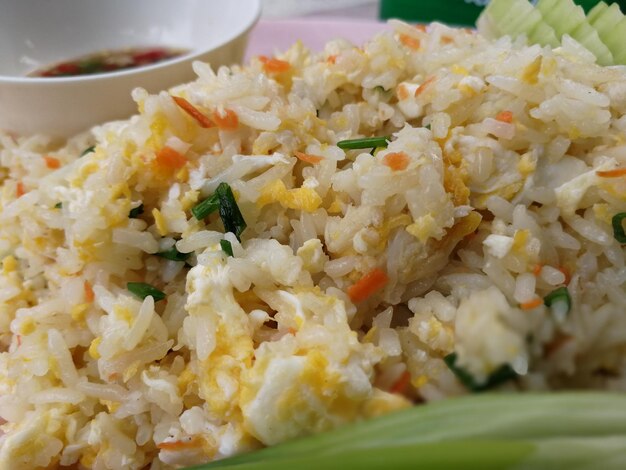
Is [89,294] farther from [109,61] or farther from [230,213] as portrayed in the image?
[109,61]

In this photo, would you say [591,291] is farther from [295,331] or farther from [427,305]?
[295,331]

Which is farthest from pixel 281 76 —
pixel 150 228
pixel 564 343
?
pixel 564 343

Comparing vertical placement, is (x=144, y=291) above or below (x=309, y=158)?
below

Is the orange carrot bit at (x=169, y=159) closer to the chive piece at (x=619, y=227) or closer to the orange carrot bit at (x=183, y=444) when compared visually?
the orange carrot bit at (x=183, y=444)

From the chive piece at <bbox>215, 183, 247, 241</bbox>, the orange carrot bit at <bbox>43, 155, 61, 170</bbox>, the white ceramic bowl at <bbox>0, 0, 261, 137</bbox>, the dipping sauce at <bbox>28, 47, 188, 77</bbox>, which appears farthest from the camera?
the dipping sauce at <bbox>28, 47, 188, 77</bbox>

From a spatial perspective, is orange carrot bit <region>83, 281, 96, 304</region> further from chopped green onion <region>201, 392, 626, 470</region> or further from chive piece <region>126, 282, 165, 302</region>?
chopped green onion <region>201, 392, 626, 470</region>

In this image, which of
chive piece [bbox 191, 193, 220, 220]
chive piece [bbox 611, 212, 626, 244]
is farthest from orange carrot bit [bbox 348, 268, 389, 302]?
chive piece [bbox 611, 212, 626, 244]

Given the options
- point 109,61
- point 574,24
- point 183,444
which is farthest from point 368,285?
point 109,61
